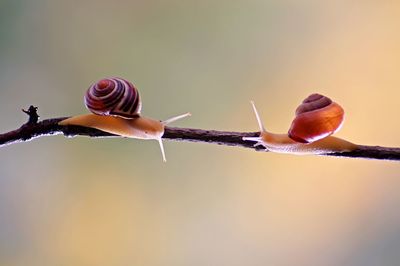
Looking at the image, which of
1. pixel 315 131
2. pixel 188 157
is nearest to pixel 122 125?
pixel 315 131

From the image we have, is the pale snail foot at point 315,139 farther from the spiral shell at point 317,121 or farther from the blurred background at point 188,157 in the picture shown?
the blurred background at point 188,157

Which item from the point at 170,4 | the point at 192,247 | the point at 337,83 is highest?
the point at 170,4

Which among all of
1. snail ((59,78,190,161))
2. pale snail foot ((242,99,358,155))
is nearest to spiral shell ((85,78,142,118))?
snail ((59,78,190,161))

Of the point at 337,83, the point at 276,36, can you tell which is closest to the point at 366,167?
the point at 337,83

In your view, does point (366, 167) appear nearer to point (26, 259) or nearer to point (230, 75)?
point (230, 75)

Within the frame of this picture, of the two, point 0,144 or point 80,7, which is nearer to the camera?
point 0,144

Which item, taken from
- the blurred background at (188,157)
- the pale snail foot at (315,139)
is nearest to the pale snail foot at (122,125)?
the pale snail foot at (315,139)
